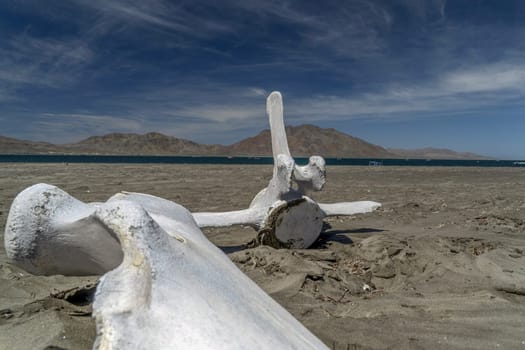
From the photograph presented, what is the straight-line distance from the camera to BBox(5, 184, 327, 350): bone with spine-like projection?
0.90 metres

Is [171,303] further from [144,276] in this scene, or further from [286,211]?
[286,211]

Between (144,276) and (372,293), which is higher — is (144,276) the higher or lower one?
the higher one

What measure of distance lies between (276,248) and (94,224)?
3486mm

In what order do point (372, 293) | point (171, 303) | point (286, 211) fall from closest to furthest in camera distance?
1. point (171, 303)
2. point (372, 293)
3. point (286, 211)

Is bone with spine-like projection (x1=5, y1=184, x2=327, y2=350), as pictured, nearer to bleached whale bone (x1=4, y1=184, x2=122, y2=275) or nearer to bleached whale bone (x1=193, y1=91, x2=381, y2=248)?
bleached whale bone (x1=4, y1=184, x2=122, y2=275)

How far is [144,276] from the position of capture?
1039 millimetres

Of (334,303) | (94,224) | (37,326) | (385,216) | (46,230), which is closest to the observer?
(94,224)

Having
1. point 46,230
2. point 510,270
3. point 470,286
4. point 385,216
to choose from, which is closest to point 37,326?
point 46,230

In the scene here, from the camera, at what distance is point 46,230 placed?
158 centimetres

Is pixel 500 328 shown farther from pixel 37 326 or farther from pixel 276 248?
pixel 37 326

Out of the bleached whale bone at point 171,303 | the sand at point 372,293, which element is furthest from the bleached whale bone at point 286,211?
the bleached whale bone at point 171,303

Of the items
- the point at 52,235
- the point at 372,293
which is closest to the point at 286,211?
the point at 372,293

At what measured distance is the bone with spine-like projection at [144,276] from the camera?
0.90m

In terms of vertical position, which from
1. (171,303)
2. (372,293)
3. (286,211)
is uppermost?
(171,303)
